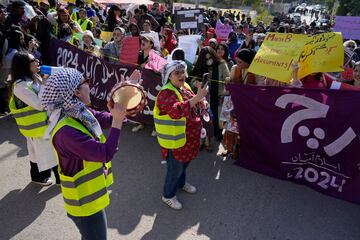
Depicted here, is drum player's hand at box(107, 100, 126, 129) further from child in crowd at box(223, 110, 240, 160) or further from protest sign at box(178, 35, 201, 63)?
protest sign at box(178, 35, 201, 63)

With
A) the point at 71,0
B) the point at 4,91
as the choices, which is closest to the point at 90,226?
the point at 4,91

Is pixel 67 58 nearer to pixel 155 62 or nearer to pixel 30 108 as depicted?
pixel 155 62

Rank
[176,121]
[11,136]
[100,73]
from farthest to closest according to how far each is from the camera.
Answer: [100,73] < [11,136] < [176,121]

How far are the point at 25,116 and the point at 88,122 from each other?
74.5 inches

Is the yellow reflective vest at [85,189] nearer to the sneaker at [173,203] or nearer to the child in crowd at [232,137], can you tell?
the sneaker at [173,203]

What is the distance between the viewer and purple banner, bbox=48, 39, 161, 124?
5520 mm

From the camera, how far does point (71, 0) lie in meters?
13.7

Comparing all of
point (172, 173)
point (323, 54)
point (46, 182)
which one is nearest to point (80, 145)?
point (172, 173)

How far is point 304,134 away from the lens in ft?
13.0

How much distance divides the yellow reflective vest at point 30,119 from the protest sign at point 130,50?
8.51 ft

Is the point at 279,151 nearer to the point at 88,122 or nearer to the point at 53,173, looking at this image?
the point at 88,122

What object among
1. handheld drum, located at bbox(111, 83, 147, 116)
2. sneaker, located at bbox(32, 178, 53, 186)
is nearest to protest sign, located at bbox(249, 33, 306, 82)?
handheld drum, located at bbox(111, 83, 147, 116)

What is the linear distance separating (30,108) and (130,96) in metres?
2.04

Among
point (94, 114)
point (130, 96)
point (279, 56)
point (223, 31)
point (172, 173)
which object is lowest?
point (172, 173)
